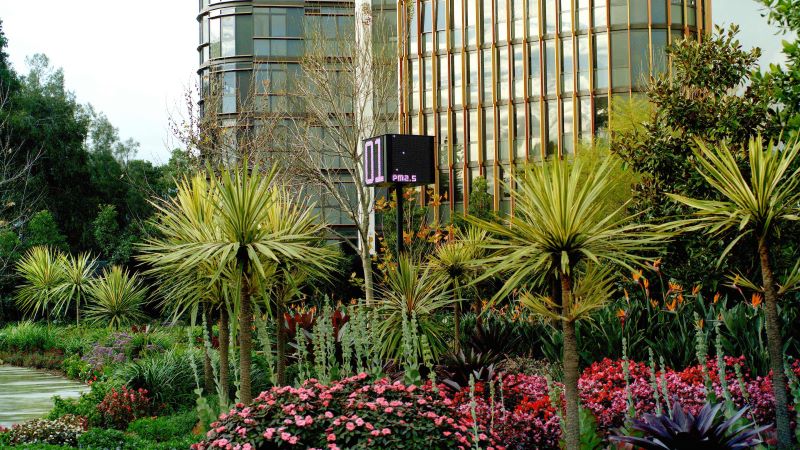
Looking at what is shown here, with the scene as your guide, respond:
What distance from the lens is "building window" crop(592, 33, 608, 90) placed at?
3847 centimetres

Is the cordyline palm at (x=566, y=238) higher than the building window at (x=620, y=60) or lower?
lower

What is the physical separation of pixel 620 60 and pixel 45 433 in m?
32.5

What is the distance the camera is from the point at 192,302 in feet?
31.5

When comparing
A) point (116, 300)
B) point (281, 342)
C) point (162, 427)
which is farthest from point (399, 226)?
point (116, 300)

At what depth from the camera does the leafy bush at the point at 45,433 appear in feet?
33.0

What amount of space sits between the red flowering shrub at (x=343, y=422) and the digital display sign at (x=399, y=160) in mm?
6092

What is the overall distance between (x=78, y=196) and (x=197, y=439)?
39.7 m

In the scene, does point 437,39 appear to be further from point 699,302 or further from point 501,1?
point 699,302

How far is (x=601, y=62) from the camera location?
127 ft

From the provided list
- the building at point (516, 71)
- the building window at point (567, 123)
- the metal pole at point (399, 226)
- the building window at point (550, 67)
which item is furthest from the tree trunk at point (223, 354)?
the building window at point (550, 67)

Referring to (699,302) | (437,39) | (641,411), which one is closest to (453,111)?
(437,39)

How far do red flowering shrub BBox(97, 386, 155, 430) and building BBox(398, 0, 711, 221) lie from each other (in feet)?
91.5

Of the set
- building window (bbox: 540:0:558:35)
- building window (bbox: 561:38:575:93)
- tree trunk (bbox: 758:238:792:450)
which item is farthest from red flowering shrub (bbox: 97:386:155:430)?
building window (bbox: 540:0:558:35)

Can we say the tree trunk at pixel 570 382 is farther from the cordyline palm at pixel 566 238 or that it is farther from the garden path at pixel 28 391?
the garden path at pixel 28 391
